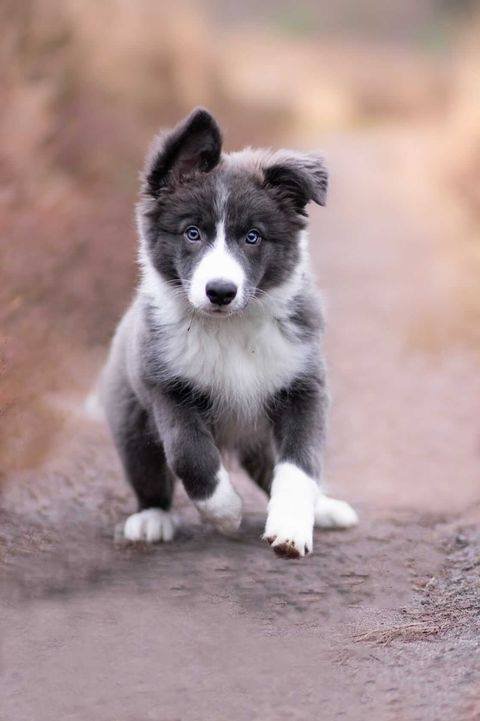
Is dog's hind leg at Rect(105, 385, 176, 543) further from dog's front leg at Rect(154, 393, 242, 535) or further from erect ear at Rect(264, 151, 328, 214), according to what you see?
erect ear at Rect(264, 151, 328, 214)

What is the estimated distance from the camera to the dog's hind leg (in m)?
5.41

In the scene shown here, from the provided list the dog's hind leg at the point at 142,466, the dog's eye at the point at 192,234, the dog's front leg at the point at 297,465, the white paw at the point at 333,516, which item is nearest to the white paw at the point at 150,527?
the dog's hind leg at the point at 142,466

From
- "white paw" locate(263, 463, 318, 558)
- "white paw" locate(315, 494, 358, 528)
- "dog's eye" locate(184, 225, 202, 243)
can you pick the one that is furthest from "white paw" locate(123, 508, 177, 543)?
"dog's eye" locate(184, 225, 202, 243)

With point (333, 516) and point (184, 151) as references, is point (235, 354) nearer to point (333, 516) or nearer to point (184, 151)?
point (184, 151)

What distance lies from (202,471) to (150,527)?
37.3 inches

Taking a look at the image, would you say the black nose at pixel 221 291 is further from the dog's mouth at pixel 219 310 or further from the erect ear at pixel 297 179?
the erect ear at pixel 297 179

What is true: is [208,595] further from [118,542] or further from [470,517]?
[470,517]

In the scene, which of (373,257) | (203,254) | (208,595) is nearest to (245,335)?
(203,254)

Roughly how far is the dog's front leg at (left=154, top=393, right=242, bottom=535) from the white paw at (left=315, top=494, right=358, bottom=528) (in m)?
0.82

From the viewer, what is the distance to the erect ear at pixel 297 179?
187 inches

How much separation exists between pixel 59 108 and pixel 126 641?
542cm

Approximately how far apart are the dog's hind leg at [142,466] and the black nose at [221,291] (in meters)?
1.09

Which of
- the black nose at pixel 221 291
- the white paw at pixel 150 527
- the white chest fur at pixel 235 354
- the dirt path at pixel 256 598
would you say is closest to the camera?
the dirt path at pixel 256 598

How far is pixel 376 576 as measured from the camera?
485cm
